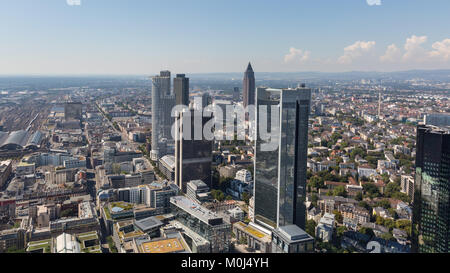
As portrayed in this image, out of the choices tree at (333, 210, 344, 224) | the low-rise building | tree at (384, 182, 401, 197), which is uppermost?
tree at (384, 182, 401, 197)

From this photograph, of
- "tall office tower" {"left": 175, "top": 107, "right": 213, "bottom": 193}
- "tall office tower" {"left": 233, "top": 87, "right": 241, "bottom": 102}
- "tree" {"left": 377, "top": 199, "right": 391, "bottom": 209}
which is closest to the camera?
"tree" {"left": 377, "top": 199, "right": 391, "bottom": 209}

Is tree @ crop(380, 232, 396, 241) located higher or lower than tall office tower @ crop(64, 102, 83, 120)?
lower

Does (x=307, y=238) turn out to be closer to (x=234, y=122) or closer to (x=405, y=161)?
(x=405, y=161)

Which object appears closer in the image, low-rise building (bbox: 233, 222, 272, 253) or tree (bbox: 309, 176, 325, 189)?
low-rise building (bbox: 233, 222, 272, 253)

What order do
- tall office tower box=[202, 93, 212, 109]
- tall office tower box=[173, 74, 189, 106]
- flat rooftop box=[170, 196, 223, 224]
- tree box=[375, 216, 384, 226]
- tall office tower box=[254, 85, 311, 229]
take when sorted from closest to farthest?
tall office tower box=[254, 85, 311, 229] → flat rooftop box=[170, 196, 223, 224] → tree box=[375, 216, 384, 226] → tall office tower box=[173, 74, 189, 106] → tall office tower box=[202, 93, 212, 109]

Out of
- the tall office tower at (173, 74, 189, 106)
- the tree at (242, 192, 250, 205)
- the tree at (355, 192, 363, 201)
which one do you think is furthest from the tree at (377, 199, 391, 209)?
the tall office tower at (173, 74, 189, 106)

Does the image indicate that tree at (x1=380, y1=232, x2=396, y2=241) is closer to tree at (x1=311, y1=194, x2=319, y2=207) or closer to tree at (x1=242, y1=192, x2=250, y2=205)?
tree at (x1=311, y1=194, x2=319, y2=207)

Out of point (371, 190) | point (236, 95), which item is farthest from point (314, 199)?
point (236, 95)
